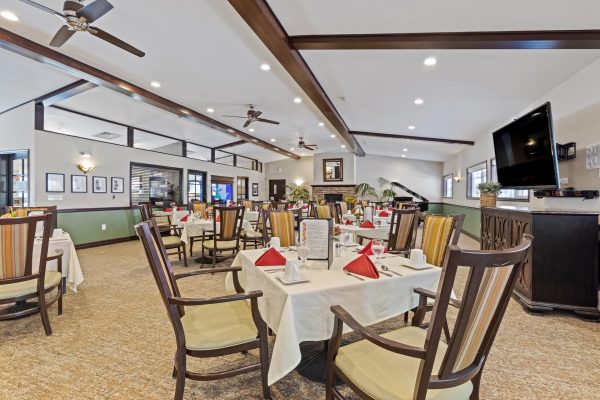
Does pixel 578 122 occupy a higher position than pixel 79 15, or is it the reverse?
pixel 79 15

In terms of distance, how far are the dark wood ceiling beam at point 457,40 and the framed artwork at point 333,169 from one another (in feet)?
31.5

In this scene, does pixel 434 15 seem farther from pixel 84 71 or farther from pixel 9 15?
pixel 84 71

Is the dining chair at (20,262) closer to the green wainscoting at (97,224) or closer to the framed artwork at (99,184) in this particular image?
the green wainscoting at (97,224)

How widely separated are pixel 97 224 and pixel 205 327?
252 inches

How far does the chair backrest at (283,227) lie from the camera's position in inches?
128

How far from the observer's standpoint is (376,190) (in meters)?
12.9

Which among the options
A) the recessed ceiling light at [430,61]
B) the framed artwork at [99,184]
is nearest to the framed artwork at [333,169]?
the framed artwork at [99,184]

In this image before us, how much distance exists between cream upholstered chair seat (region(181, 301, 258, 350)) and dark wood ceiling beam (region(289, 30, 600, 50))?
2.98 m

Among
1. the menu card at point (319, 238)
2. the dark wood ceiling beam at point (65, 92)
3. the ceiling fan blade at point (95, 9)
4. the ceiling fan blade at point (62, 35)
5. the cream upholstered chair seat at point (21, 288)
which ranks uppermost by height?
the dark wood ceiling beam at point (65, 92)

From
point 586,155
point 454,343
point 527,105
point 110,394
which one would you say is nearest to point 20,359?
point 110,394

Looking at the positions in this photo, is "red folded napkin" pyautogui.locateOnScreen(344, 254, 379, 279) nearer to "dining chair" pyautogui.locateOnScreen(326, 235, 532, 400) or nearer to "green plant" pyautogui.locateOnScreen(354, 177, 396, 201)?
"dining chair" pyautogui.locateOnScreen(326, 235, 532, 400)

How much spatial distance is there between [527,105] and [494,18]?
2.81m

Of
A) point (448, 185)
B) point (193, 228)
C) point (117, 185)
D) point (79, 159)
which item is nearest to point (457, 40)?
point (193, 228)

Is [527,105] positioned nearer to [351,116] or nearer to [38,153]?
[351,116]
